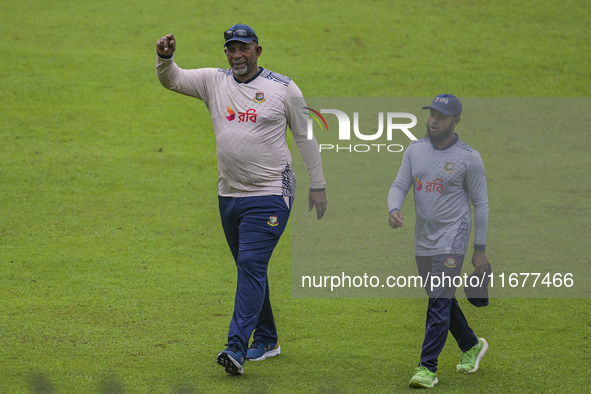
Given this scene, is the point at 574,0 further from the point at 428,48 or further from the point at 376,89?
the point at 376,89

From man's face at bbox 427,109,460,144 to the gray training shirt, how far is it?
6 centimetres

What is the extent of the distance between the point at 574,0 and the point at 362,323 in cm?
1758

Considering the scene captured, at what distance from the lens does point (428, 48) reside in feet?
64.2

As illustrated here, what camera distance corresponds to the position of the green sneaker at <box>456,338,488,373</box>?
19.9ft

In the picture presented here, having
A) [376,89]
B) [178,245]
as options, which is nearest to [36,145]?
[178,245]

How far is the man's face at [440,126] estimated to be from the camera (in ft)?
19.1

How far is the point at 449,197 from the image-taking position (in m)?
5.80

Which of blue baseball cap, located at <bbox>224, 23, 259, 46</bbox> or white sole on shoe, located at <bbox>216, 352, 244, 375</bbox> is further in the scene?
blue baseball cap, located at <bbox>224, 23, 259, 46</bbox>

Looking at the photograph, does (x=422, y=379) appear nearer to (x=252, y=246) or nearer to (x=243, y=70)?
(x=252, y=246)

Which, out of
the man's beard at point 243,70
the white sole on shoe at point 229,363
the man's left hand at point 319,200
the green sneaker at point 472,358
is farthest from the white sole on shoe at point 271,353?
the man's beard at point 243,70

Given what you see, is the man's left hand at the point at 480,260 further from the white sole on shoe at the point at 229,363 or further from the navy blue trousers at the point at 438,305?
the white sole on shoe at the point at 229,363

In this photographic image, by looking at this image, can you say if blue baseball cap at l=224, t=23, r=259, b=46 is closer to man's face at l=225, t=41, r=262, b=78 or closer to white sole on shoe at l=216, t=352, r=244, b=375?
man's face at l=225, t=41, r=262, b=78

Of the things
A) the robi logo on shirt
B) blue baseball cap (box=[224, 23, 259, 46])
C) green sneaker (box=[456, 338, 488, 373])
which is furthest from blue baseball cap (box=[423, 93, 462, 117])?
green sneaker (box=[456, 338, 488, 373])

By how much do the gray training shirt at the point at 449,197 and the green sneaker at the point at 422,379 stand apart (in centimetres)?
79
